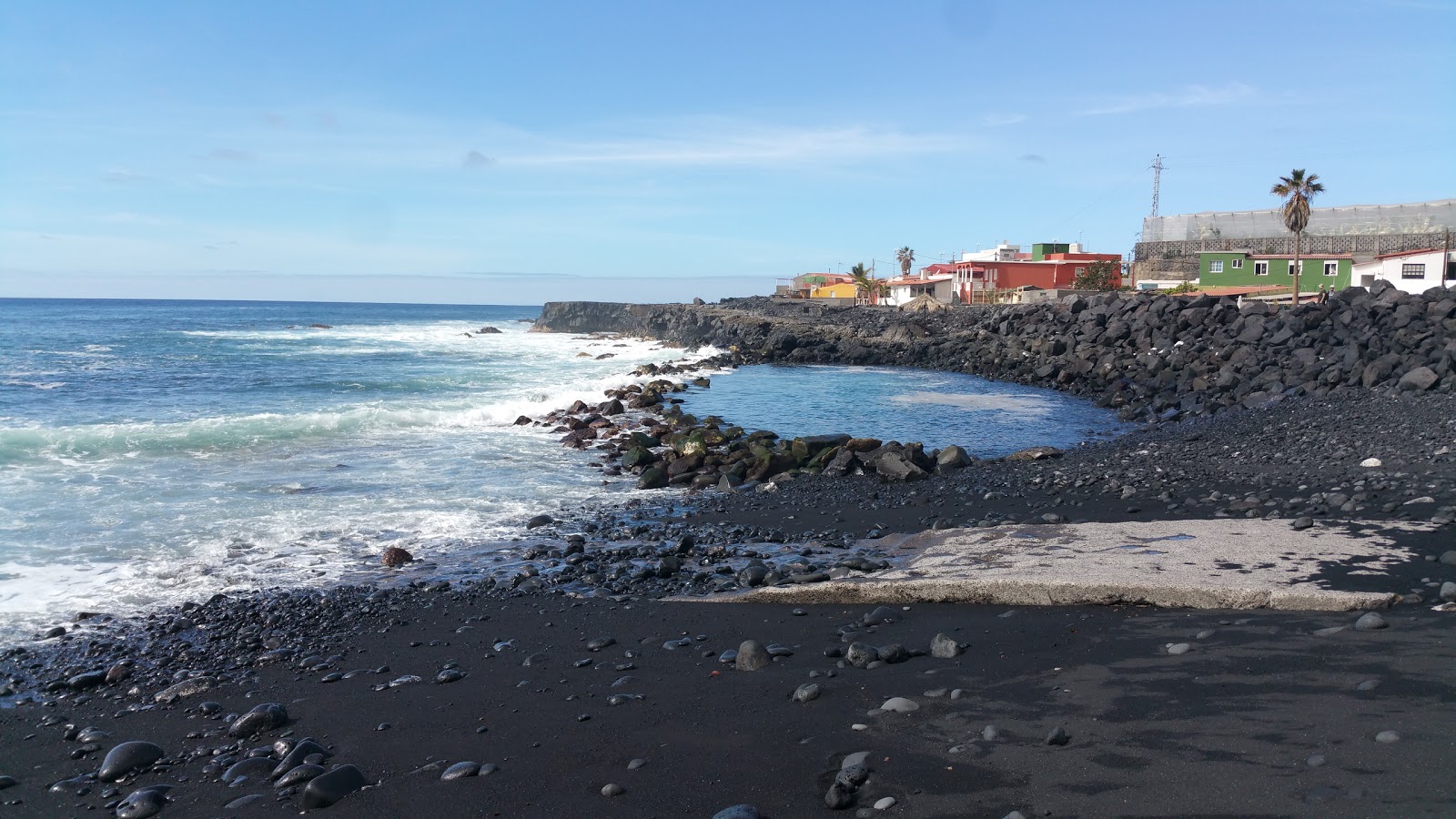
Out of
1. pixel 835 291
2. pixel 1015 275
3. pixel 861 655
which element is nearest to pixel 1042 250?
pixel 1015 275

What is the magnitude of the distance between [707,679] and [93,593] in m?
6.23

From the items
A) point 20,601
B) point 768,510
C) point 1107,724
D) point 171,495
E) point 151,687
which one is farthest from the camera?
point 171,495

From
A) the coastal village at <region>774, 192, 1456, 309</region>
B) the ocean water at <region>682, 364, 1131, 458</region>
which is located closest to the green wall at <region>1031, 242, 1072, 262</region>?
the coastal village at <region>774, 192, 1456, 309</region>

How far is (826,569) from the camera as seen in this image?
8227 millimetres

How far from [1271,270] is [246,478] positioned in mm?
45437

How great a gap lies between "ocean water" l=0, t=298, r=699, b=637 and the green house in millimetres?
32277

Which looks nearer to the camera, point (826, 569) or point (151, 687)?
point (151, 687)

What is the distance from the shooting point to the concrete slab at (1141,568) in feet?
21.2

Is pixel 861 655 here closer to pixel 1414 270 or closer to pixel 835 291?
pixel 1414 270

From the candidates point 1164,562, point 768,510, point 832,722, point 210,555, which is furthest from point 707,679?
point 210,555

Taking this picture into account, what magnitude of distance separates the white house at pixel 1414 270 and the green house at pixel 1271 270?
8.69 feet

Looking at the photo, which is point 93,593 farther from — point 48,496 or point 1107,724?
point 1107,724

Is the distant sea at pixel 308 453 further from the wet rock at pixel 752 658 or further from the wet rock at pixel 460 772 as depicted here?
the wet rock at pixel 460 772

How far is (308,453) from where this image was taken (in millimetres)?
15984
